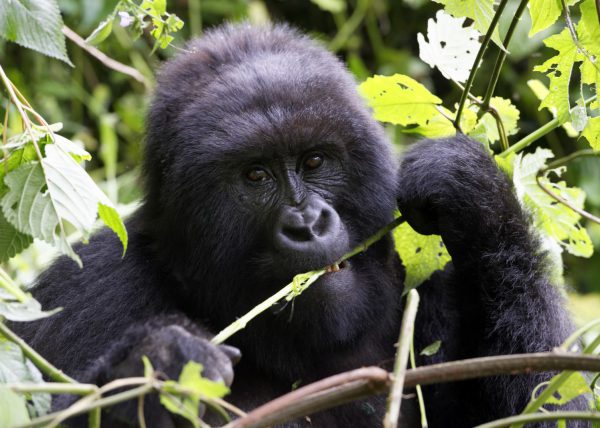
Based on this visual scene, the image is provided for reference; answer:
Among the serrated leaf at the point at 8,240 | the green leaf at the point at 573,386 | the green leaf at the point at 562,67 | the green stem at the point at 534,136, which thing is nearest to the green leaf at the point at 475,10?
the green leaf at the point at 562,67

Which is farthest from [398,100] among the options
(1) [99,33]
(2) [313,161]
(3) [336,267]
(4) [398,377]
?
(4) [398,377]

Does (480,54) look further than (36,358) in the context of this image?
Yes

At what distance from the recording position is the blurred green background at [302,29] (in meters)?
5.60

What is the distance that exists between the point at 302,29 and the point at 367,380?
4.88 m

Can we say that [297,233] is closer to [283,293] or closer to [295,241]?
[295,241]

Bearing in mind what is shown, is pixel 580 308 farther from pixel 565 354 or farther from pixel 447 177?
pixel 565 354

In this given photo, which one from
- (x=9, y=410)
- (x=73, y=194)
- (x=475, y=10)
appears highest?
(x=475, y=10)

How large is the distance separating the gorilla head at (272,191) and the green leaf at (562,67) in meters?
0.61

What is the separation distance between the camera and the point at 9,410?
1600mm

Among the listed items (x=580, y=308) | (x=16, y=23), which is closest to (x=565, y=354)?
(x=16, y=23)

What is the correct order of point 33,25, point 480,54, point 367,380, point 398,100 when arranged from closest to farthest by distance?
point 367,380 < point 33,25 < point 480,54 < point 398,100

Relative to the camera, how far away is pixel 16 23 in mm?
2133

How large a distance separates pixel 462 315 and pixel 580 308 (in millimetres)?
2672

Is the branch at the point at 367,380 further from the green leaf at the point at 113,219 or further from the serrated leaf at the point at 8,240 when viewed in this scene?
the serrated leaf at the point at 8,240
